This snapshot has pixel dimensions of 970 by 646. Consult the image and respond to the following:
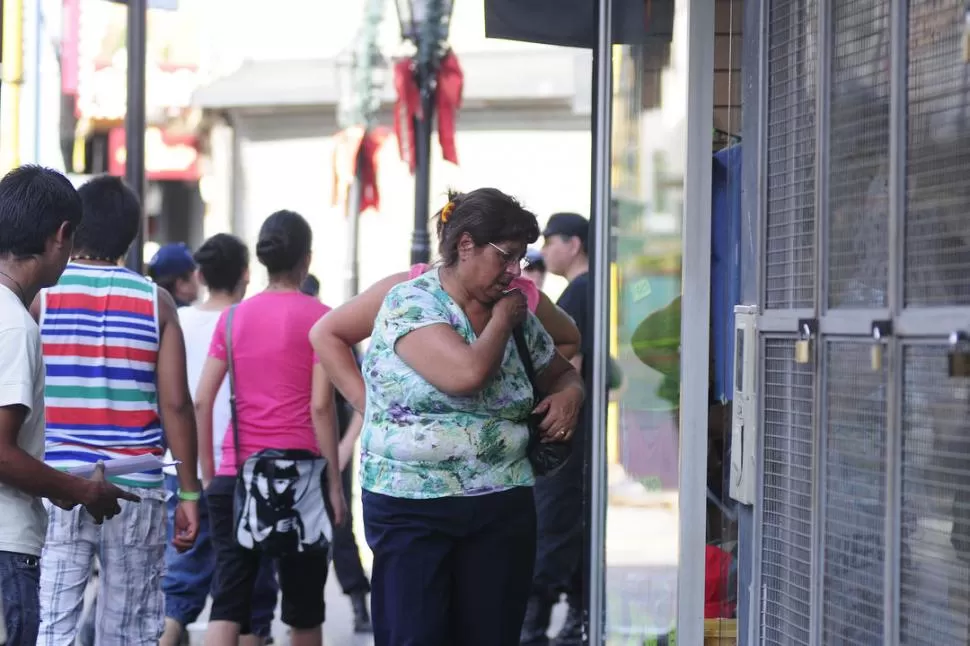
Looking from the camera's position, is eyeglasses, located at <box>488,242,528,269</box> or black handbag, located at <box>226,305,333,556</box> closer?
eyeglasses, located at <box>488,242,528,269</box>

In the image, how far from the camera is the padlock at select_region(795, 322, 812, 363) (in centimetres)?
361

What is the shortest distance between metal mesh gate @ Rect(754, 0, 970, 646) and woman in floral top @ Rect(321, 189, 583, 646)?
72 cm

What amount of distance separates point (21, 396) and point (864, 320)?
1843mm

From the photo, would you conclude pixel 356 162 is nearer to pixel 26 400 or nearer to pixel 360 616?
pixel 360 616

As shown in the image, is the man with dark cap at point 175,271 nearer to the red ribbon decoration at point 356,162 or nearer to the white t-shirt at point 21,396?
the white t-shirt at point 21,396

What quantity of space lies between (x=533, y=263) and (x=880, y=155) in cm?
544

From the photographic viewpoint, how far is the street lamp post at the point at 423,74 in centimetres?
1011

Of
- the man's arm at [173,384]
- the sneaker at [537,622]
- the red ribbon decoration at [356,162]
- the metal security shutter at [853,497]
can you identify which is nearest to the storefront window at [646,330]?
the metal security shutter at [853,497]

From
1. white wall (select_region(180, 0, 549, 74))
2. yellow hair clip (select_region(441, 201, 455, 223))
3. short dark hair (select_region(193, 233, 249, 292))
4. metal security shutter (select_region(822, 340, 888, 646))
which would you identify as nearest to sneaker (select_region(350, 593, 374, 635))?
short dark hair (select_region(193, 233, 249, 292))

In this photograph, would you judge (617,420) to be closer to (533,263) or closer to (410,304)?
(410,304)

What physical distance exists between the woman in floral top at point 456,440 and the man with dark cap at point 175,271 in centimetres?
433

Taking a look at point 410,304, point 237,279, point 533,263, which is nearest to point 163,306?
point 410,304

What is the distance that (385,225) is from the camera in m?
22.9

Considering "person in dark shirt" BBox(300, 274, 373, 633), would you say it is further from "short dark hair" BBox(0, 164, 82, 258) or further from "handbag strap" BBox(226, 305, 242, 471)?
"short dark hair" BBox(0, 164, 82, 258)
